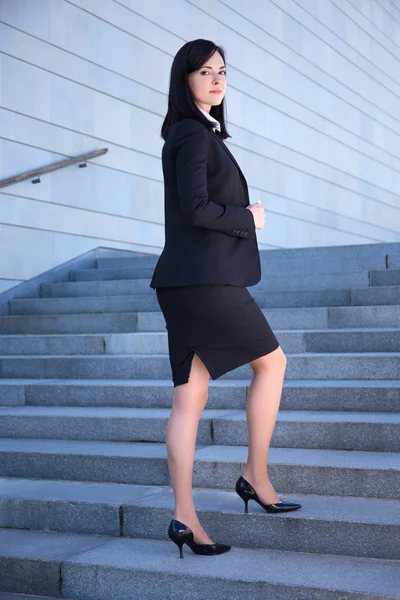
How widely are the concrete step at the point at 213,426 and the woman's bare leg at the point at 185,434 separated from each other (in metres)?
1.26

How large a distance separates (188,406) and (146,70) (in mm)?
8065

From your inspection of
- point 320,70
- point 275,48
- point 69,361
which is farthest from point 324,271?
point 320,70

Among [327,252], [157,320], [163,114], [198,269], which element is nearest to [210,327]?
[198,269]

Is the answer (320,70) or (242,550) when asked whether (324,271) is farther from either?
(320,70)

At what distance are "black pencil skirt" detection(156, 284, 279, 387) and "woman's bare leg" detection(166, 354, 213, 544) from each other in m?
0.04

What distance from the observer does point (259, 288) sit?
23.3 ft

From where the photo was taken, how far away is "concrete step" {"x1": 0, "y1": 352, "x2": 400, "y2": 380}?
5008mm

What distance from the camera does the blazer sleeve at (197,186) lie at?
2.99 meters

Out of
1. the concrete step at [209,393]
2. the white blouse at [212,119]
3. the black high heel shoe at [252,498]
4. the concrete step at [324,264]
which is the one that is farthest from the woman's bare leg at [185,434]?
the concrete step at [324,264]

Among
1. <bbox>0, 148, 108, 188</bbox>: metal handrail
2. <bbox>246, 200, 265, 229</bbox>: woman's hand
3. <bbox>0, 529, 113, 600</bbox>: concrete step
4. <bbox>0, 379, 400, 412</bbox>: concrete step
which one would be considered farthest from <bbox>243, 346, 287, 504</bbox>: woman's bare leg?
<bbox>0, 148, 108, 188</bbox>: metal handrail

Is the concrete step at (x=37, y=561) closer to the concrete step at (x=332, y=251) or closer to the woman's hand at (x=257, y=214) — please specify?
the woman's hand at (x=257, y=214)

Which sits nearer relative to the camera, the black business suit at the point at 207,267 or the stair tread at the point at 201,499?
the black business suit at the point at 207,267

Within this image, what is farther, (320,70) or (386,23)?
(386,23)

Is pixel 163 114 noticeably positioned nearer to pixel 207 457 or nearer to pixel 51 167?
pixel 51 167
